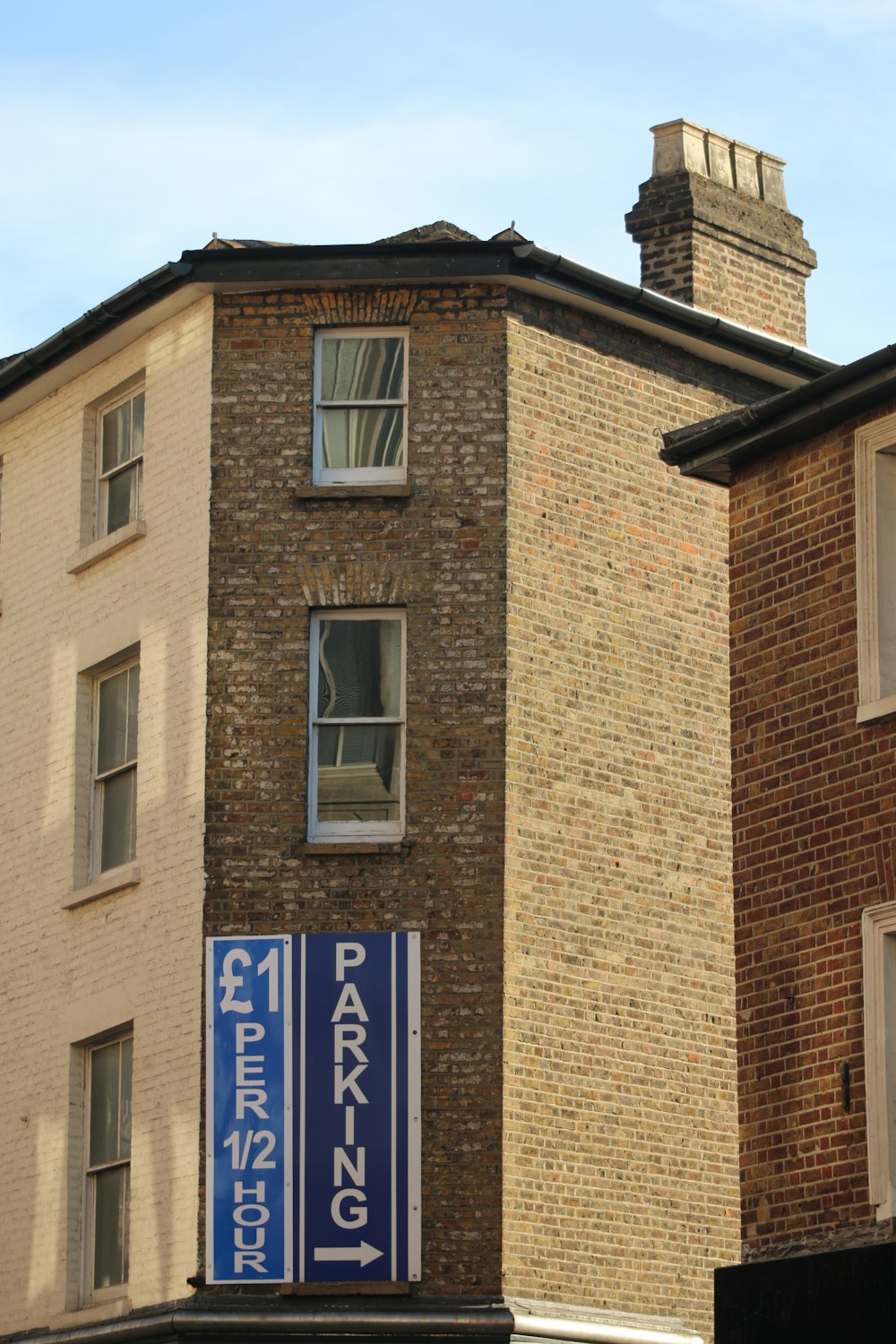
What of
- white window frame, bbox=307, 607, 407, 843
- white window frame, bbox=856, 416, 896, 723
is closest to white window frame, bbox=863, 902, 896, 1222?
white window frame, bbox=856, 416, 896, 723

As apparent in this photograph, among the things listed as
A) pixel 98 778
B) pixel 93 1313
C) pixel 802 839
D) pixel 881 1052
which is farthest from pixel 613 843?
pixel 881 1052

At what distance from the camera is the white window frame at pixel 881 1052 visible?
1430 cm

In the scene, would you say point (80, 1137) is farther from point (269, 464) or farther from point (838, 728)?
point (838, 728)

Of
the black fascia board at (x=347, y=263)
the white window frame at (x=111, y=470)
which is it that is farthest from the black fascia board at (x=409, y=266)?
the white window frame at (x=111, y=470)

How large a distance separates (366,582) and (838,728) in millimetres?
5959

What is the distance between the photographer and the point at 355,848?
64.7ft

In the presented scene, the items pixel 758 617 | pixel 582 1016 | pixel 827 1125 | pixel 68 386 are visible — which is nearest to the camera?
pixel 827 1125

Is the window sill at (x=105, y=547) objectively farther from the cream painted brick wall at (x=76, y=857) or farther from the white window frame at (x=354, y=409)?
the white window frame at (x=354, y=409)

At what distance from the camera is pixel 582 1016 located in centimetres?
1978

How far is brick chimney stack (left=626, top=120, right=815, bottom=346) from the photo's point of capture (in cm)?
2348

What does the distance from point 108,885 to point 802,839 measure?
7.48 metres

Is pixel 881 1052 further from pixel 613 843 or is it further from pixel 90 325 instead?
pixel 90 325

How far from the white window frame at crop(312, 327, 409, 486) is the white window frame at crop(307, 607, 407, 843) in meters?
1.17

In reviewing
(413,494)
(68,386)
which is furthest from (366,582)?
(68,386)
